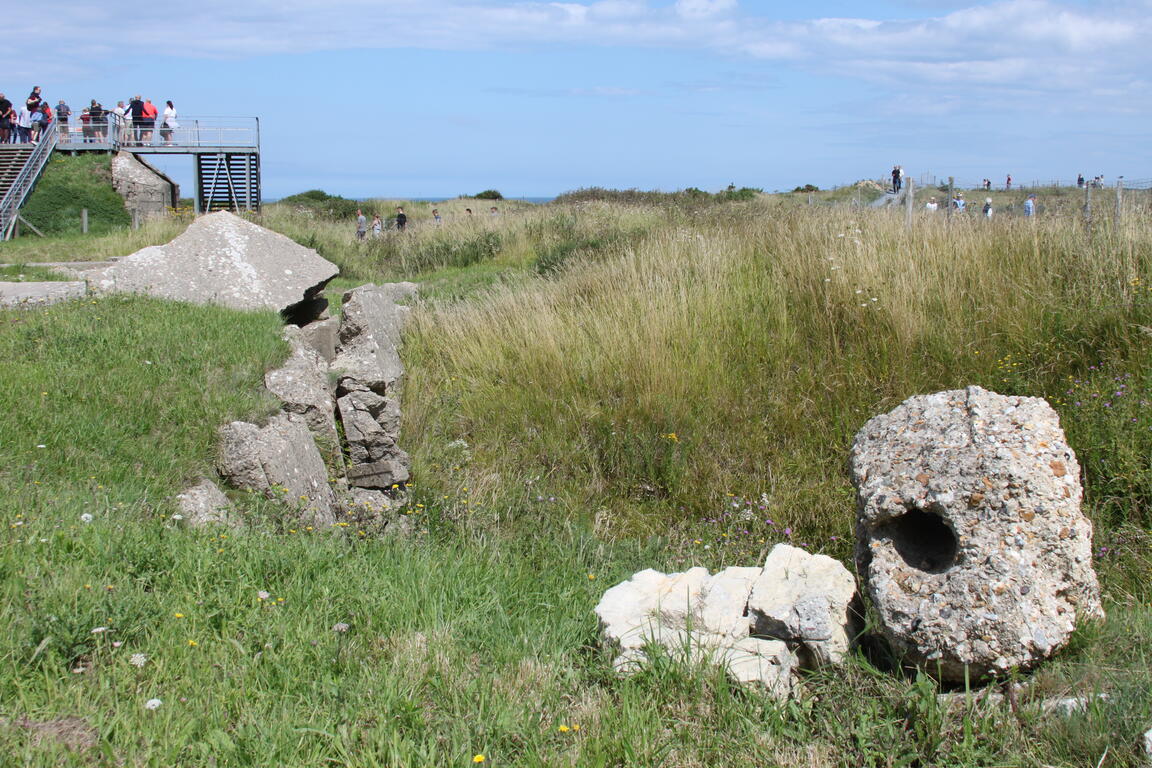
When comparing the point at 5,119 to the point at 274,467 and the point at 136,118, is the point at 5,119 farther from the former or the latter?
the point at 274,467

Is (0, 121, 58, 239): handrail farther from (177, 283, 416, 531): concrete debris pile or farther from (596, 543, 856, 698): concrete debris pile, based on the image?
(596, 543, 856, 698): concrete debris pile

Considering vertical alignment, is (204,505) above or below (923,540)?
below

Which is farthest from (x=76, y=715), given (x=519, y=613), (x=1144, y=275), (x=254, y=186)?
(x=254, y=186)

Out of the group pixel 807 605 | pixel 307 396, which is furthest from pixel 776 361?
pixel 807 605

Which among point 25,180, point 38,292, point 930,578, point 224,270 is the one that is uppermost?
point 25,180

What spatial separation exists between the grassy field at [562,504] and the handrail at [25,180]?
20472mm

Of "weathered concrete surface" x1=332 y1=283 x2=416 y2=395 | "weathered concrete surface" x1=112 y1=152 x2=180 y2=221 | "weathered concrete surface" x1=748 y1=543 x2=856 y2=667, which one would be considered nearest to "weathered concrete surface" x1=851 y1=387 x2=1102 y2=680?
"weathered concrete surface" x1=748 y1=543 x2=856 y2=667

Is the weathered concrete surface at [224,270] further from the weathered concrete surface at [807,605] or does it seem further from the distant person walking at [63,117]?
the distant person walking at [63,117]

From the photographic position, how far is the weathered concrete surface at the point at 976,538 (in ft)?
11.4

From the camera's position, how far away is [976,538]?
3.68 metres

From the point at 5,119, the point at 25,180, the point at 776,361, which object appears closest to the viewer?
the point at 776,361

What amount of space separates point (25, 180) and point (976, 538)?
107 ft

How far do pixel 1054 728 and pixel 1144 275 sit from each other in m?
6.24

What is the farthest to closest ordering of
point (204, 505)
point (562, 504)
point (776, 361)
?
point (776, 361)
point (562, 504)
point (204, 505)
